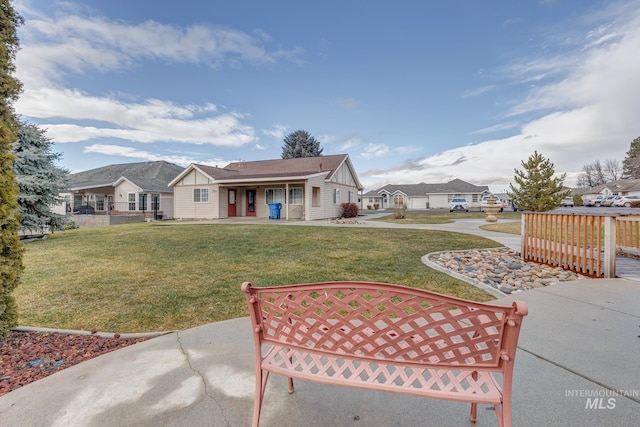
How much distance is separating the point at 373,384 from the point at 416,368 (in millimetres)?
252

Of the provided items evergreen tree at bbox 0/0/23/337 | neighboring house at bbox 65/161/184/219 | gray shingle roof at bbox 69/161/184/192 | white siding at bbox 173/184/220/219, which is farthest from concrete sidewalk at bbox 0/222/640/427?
gray shingle roof at bbox 69/161/184/192

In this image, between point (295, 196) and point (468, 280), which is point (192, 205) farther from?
point (468, 280)

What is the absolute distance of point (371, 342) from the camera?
152cm

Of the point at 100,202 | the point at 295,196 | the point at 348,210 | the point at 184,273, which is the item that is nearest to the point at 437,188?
the point at 348,210

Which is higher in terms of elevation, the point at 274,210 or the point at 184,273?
the point at 274,210

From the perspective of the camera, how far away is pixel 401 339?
1.47 metres

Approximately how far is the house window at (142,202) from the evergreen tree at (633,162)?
8229 cm

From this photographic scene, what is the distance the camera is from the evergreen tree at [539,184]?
15.8 metres

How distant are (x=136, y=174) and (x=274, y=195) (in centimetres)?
1822

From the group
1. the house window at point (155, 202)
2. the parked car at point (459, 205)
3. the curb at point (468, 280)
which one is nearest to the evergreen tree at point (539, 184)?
the curb at point (468, 280)

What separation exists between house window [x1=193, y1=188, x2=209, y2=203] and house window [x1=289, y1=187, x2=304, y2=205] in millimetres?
6714

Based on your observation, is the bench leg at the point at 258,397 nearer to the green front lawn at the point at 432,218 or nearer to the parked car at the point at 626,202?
the green front lawn at the point at 432,218

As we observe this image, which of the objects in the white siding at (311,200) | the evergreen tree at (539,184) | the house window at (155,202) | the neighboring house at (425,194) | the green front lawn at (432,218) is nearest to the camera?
the evergreen tree at (539,184)

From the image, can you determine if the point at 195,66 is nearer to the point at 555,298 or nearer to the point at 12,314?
the point at 12,314
